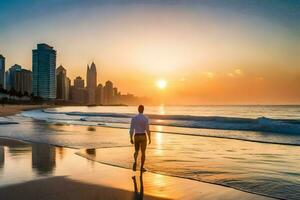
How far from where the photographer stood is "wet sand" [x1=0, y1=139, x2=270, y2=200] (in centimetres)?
852

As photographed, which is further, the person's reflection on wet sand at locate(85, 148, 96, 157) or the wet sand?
the person's reflection on wet sand at locate(85, 148, 96, 157)

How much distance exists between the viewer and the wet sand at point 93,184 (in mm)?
8516

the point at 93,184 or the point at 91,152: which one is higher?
the point at 93,184

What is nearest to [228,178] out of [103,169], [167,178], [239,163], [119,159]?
[167,178]

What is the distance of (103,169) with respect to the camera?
480 inches

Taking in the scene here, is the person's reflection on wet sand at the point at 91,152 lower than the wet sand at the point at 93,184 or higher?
lower

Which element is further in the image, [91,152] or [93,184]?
[91,152]

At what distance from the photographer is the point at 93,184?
9.66 m

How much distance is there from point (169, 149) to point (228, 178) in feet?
25.1

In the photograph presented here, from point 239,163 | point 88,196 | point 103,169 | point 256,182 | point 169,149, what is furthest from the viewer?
point 169,149

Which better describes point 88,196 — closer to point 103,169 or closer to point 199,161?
point 103,169

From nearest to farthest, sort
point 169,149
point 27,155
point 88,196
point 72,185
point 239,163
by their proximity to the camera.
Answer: point 88,196, point 72,185, point 239,163, point 27,155, point 169,149

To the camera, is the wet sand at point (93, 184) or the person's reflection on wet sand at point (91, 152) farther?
the person's reflection on wet sand at point (91, 152)

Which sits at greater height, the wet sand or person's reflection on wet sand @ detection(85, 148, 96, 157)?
the wet sand
